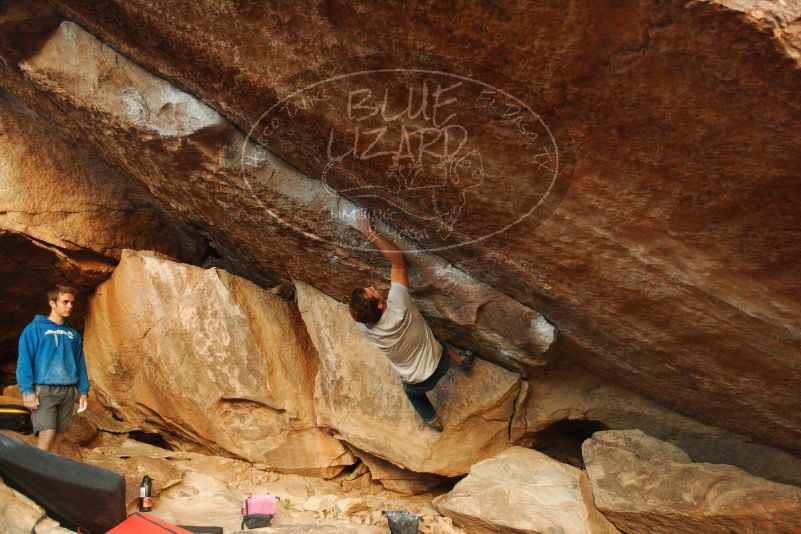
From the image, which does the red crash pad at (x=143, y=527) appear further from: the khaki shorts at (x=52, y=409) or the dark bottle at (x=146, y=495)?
the khaki shorts at (x=52, y=409)

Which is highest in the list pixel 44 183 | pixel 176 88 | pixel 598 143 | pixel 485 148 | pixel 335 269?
pixel 598 143

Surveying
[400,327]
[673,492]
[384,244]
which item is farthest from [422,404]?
[673,492]

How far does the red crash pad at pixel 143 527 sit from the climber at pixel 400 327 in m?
1.48

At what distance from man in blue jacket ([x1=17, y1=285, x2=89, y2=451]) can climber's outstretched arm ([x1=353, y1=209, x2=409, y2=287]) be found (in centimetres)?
206

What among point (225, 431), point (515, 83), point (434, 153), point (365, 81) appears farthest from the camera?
point (225, 431)

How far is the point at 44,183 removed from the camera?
503cm

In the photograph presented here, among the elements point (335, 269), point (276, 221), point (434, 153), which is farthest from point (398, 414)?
point (434, 153)

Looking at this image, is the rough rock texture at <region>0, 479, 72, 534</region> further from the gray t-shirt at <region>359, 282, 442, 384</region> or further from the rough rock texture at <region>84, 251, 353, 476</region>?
the gray t-shirt at <region>359, 282, 442, 384</region>

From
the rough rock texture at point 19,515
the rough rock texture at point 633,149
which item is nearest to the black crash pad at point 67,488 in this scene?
the rough rock texture at point 19,515

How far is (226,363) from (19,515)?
6.07 feet

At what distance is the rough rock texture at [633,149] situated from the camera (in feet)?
7.22

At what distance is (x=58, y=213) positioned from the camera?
5.08 meters

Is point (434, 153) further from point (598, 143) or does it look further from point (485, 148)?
point (598, 143)

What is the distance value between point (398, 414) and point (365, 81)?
2567mm
